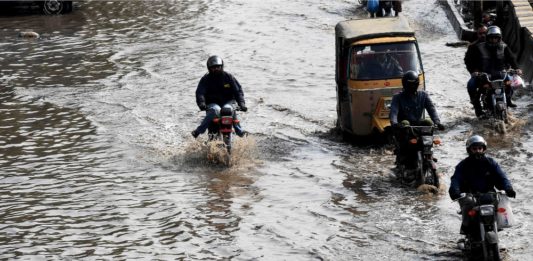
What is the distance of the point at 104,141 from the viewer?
18875mm

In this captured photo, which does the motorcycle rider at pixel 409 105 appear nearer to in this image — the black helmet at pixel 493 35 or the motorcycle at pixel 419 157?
the motorcycle at pixel 419 157

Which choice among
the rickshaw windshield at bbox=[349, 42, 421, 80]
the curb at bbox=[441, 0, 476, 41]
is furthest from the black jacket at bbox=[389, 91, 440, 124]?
the curb at bbox=[441, 0, 476, 41]

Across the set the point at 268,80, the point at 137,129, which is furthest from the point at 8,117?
the point at 268,80

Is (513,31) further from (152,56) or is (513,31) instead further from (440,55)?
(152,56)

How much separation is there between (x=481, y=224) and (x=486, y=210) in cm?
18

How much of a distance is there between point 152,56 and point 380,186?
1368 centimetres

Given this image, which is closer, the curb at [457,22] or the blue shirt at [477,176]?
the blue shirt at [477,176]

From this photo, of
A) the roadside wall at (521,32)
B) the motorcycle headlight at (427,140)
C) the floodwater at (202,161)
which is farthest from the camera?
the roadside wall at (521,32)

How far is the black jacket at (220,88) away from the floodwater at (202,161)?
0.77 metres

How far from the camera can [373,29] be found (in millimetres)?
17938

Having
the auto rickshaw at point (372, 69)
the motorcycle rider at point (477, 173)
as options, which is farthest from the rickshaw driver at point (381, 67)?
the motorcycle rider at point (477, 173)

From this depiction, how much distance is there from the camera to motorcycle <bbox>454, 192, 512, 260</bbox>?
11.1 metres

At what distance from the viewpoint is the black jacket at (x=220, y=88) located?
17.3 metres

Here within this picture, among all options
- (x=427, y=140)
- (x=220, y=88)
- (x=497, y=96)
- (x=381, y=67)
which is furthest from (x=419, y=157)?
(x=497, y=96)
